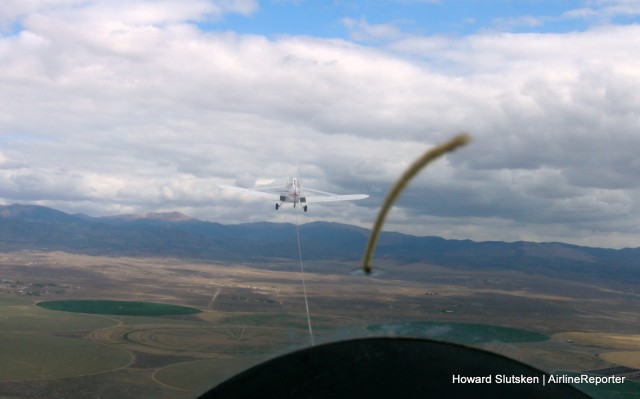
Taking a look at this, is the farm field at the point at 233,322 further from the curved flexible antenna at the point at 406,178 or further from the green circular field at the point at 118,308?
the curved flexible antenna at the point at 406,178

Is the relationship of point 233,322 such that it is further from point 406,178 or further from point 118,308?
point 406,178

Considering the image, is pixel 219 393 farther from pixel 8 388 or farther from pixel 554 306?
pixel 554 306

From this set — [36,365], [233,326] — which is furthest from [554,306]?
[36,365]

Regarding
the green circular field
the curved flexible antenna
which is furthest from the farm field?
the curved flexible antenna

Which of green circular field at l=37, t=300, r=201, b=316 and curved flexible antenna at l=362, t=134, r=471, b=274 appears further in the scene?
green circular field at l=37, t=300, r=201, b=316

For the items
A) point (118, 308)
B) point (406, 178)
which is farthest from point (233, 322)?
point (406, 178)

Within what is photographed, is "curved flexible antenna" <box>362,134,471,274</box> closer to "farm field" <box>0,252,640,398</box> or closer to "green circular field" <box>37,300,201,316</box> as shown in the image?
"farm field" <box>0,252,640,398</box>
